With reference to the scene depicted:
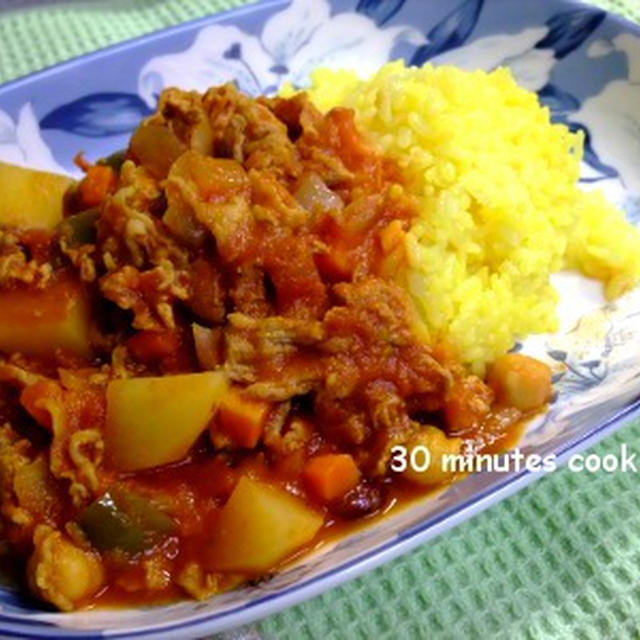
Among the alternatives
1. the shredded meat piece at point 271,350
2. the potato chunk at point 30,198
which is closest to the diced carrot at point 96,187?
the potato chunk at point 30,198

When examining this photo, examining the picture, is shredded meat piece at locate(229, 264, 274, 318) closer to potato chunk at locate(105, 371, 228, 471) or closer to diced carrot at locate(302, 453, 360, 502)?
potato chunk at locate(105, 371, 228, 471)

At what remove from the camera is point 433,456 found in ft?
9.12

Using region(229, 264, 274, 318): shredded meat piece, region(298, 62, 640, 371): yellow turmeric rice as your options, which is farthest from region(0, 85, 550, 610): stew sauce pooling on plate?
region(298, 62, 640, 371): yellow turmeric rice

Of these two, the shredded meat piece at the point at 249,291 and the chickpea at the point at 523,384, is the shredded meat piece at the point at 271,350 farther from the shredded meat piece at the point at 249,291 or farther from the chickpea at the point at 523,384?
the chickpea at the point at 523,384

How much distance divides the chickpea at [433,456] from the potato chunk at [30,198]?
144 cm

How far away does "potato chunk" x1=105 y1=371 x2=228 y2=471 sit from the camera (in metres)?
2.72

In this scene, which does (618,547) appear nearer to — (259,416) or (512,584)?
(512,584)

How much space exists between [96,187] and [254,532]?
1.34 m

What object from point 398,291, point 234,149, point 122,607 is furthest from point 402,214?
point 122,607

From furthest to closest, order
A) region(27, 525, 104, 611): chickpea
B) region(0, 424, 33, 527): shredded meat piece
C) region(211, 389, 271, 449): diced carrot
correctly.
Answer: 1. region(211, 389, 271, 449): diced carrot
2. region(0, 424, 33, 527): shredded meat piece
3. region(27, 525, 104, 611): chickpea

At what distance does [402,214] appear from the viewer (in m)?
3.20

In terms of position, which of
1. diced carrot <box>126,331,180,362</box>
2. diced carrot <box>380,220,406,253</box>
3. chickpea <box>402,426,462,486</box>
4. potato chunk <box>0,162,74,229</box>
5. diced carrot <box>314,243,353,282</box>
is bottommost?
potato chunk <box>0,162,74,229</box>

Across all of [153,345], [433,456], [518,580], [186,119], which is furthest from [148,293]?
[518,580]

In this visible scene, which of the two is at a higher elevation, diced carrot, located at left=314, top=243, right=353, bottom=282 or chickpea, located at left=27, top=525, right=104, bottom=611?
diced carrot, located at left=314, top=243, right=353, bottom=282
